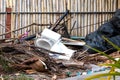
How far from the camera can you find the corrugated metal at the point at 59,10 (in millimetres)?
12156

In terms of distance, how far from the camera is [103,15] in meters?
12.6

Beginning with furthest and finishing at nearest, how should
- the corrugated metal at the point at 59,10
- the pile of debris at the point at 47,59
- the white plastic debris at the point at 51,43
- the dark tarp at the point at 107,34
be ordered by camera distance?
1. the corrugated metal at the point at 59,10
2. the dark tarp at the point at 107,34
3. the white plastic debris at the point at 51,43
4. the pile of debris at the point at 47,59

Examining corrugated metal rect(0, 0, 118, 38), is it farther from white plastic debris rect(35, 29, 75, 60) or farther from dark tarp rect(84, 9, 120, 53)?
white plastic debris rect(35, 29, 75, 60)

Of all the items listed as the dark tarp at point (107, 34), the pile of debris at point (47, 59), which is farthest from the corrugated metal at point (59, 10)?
the pile of debris at point (47, 59)

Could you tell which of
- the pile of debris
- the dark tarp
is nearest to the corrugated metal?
the dark tarp

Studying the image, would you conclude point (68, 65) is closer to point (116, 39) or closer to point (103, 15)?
point (116, 39)

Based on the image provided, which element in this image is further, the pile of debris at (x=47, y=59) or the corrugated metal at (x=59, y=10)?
the corrugated metal at (x=59, y=10)

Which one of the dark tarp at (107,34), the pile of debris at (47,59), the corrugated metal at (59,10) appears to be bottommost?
the pile of debris at (47,59)

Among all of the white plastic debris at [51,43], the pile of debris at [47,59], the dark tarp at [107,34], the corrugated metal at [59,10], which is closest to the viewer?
the pile of debris at [47,59]

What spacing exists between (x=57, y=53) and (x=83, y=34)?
4233mm

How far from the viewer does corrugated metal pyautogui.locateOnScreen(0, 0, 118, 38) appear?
12.2 meters

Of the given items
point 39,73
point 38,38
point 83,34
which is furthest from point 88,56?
point 83,34

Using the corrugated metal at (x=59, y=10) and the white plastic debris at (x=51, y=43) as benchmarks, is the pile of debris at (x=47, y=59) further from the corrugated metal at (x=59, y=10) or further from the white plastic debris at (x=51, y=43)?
the corrugated metal at (x=59, y=10)

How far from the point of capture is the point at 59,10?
1234cm
